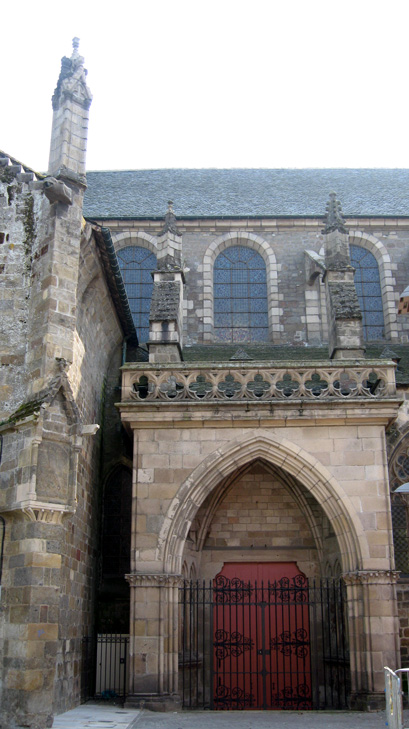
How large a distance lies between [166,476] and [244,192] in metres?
11.2

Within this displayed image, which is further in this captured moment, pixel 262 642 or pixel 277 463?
pixel 262 642

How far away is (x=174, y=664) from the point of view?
12.0 metres

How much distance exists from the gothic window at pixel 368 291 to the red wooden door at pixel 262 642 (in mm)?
6912

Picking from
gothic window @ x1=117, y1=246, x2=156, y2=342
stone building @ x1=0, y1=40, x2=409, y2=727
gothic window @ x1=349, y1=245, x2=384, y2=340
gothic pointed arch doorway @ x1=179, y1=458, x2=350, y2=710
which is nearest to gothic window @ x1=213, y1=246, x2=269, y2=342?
stone building @ x1=0, y1=40, x2=409, y2=727

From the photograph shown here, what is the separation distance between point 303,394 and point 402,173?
1271 centimetres

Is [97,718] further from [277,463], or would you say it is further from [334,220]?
[334,220]

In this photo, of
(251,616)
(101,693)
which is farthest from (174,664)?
(251,616)

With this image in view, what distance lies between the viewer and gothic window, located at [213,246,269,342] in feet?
62.5

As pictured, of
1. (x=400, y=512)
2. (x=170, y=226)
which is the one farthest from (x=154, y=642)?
(x=170, y=226)

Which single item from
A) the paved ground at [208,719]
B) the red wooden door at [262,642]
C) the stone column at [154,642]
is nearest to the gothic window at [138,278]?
the red wooden door at [262,642]

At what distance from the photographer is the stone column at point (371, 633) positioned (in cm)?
1172

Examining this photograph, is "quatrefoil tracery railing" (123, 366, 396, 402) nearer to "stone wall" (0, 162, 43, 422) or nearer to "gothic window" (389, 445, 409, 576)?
"gothic window" (389, 445, 409, 576)

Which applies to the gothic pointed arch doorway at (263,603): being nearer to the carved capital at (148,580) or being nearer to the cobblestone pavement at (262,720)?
the carved capital at (148,580)

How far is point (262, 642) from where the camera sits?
13891 millimetres
